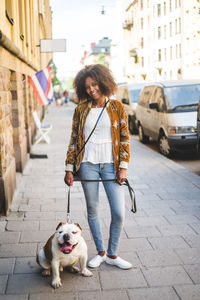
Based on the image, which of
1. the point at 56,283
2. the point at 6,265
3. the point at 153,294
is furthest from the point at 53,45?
the point at 153,294

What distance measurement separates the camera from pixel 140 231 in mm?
5383

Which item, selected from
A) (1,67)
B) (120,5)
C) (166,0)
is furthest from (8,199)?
(120,5)

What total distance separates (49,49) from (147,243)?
10.7 m

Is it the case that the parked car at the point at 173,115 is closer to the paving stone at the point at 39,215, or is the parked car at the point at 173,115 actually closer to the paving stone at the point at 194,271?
the paving stone at the point at 39,215

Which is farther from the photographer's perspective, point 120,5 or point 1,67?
point 120,5

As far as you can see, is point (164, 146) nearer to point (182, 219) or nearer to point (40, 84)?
point (40, 84)

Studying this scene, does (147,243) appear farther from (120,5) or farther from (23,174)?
(120,5)

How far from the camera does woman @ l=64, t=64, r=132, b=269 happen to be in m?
3.99

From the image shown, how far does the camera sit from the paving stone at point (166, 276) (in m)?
3.94

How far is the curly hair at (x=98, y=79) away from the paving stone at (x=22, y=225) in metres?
2.17

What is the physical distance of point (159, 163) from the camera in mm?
10367

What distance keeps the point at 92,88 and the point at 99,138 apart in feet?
1.46

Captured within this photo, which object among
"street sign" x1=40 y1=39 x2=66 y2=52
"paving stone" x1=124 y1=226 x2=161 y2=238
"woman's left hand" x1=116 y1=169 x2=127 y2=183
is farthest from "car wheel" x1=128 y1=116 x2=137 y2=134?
"woman's left hand" x1=116 y1=169 x2=127 y2=183

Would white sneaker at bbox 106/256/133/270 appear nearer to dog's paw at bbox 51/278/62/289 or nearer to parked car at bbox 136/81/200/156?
dog's paw at bbox 51/278/62/289
